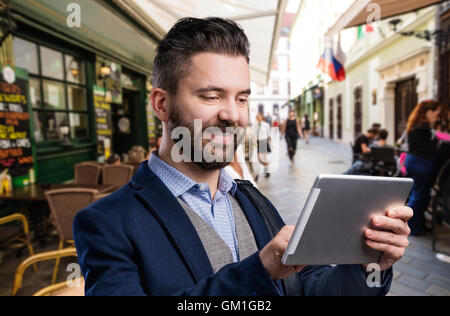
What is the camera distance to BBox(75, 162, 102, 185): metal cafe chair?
4.69m

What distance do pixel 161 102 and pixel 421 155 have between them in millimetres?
3991

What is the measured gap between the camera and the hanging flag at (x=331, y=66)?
6.32 meters

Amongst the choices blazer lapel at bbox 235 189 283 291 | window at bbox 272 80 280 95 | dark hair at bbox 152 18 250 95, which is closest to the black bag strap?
blazer lapel at bbox 235 189 283 291

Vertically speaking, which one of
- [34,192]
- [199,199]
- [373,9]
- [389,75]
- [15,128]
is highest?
[389,75]

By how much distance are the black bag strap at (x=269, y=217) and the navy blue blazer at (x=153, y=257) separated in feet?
0.47

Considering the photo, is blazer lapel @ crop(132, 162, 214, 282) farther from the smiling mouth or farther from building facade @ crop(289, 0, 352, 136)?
building facade @ crop(289, 0, 352, 136)

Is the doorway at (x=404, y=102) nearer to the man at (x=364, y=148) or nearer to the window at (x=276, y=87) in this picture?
the man at (x=364, y=148)

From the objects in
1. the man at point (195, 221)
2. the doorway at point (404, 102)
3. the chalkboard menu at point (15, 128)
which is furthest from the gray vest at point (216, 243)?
the doorway at point (404, 102)

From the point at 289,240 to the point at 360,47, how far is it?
15.8 metres

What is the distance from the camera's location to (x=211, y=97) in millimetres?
900

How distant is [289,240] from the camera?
711mm

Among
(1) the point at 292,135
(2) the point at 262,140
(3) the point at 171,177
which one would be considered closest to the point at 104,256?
(3) the point at 171,177
